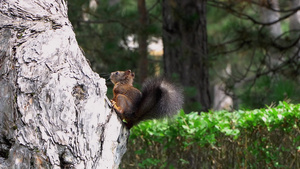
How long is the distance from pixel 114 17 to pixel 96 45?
3.49ft

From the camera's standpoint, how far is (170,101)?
2.85 metres

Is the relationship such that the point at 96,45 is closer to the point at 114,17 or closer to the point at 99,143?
the point at 114,17

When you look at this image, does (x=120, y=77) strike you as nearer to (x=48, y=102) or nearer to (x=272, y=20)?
(x=48, y=102)

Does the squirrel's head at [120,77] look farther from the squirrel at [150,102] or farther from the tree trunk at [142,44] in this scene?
the tree trunk at [142,44]

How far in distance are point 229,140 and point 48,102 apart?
2.12 m

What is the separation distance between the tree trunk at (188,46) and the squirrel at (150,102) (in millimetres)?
3212

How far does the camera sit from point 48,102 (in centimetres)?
219

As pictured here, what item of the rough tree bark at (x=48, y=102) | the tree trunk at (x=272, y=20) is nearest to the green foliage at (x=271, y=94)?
the tree trunk at (x=272, y=20)

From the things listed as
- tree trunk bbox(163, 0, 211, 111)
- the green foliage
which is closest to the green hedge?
the green foliage

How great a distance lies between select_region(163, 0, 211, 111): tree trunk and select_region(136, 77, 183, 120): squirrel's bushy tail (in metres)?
3.42

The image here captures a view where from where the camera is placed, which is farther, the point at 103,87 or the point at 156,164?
the point at 156,164

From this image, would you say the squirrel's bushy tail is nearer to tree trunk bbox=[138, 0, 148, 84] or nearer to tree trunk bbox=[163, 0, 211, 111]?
tree trunk bbox=[138, 0, 148, 84]

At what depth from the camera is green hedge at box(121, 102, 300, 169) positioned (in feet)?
11.9

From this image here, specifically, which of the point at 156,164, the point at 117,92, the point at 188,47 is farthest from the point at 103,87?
the point at 188,47
